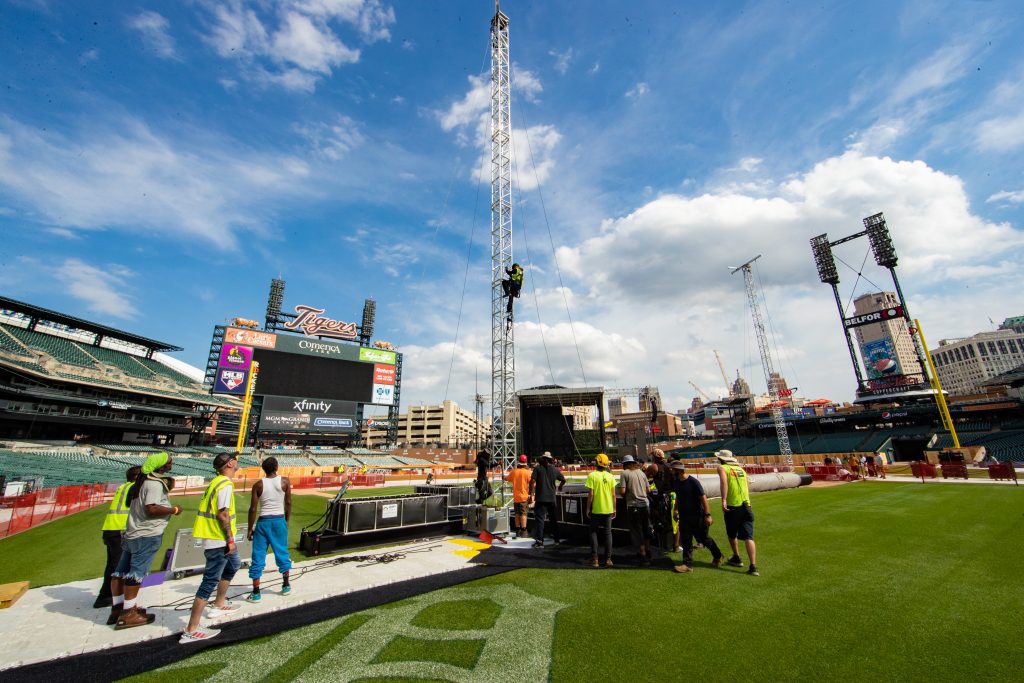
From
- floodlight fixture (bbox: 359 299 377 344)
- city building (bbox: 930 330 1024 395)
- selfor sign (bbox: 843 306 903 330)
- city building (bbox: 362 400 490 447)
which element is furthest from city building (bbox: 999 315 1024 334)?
floodlight fixture (bbox: 359 299 377 344)

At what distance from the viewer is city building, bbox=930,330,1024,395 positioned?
16150cm

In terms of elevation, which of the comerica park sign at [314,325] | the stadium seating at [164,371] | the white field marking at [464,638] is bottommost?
the white field marking at [464,638]

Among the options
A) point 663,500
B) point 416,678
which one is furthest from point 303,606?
point 663,500

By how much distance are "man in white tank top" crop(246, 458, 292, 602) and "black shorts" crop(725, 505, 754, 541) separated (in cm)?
635

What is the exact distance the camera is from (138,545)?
4.70 metres

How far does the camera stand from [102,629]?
183 inches

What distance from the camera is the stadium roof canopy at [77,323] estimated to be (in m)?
41.8

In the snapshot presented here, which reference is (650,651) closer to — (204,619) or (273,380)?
A: (204,619)

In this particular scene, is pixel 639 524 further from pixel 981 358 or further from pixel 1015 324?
pixel 1015 324

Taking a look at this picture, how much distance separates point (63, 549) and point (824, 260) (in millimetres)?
85665

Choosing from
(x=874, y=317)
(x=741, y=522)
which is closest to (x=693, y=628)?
(x=741, y=522)

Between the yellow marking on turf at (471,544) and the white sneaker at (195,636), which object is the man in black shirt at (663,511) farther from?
the white sneaker at (195,636)

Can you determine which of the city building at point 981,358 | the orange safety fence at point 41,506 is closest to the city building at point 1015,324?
the city building at point 981,358

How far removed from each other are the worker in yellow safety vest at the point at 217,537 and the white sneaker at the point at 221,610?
0.01 meters
